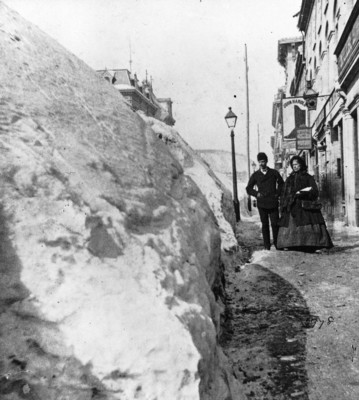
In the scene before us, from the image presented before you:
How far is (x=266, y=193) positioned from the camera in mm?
6742

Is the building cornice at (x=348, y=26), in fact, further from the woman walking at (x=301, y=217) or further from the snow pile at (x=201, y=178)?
the snow pile at (x=201, y=178)

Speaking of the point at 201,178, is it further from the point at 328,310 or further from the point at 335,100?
the point at 335,100

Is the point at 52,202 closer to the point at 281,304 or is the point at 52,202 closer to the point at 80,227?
the point at 80,227

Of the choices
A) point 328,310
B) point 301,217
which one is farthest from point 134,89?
point 328,310

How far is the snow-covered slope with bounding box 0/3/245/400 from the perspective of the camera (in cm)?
175

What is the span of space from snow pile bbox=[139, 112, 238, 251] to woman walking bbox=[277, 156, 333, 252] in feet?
3.04

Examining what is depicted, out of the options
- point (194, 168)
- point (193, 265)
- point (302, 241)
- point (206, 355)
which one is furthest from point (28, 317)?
point (302, 241)

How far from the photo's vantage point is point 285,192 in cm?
678

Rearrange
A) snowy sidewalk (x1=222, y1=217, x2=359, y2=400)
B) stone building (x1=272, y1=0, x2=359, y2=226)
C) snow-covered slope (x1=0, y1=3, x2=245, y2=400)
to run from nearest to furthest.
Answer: snow-covered slope (x1=0, y1=3, x2=245, y2=400), snowy sidewalk (x1=222, y1=217, x2=359, y2=400), stone building (x1=272, y1=0, x2=359, y2=226)

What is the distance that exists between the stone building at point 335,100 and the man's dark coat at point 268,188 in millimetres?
5383

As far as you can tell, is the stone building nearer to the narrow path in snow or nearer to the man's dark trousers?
the man's dark trousers

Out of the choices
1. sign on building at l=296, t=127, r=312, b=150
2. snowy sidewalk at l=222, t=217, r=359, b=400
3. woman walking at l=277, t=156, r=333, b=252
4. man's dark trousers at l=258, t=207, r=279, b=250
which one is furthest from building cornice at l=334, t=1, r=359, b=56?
snowy sidewalk at l=222, t=217, r=359, b=400

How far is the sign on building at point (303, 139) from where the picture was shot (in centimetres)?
1772

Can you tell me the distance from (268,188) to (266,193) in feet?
0.30
